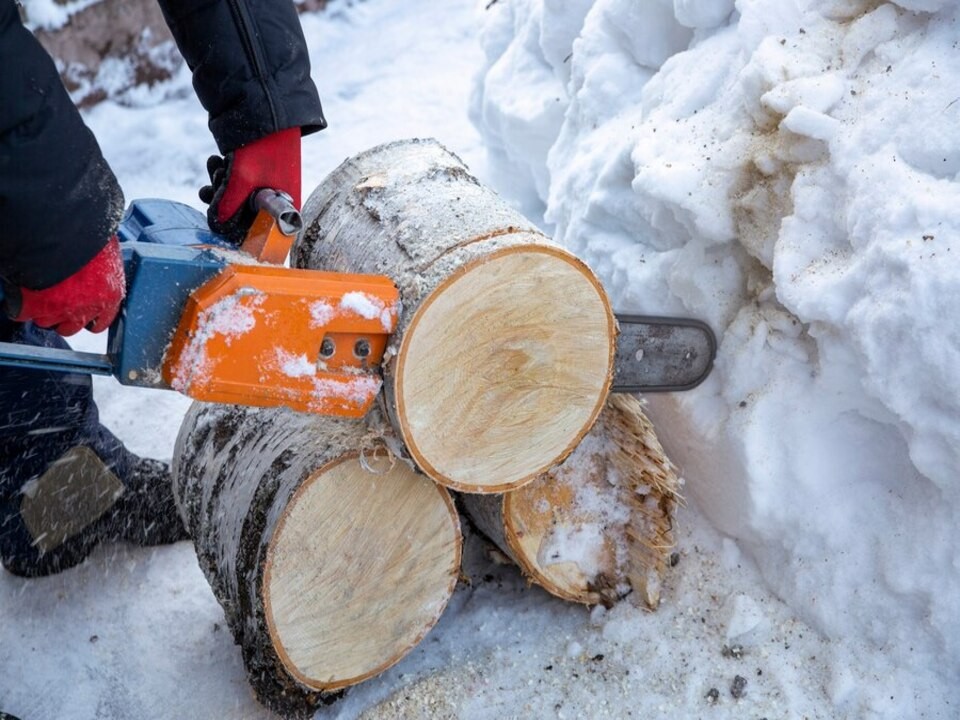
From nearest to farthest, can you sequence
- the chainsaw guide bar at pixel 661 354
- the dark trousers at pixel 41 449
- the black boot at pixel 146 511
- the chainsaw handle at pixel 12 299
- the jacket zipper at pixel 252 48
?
1. the chainsaw handle at pixel 12 299
2. the jacket zipper at pixel 252 48
3. the chainsaw guide bar at pixel 661 354
4. the dark trousers at pixel 41 449
5. the black boot at pixel 146 511

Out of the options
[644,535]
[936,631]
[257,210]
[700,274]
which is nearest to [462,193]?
[257,210]

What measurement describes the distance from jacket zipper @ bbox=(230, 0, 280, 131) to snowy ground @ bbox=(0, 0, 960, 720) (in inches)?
36.8

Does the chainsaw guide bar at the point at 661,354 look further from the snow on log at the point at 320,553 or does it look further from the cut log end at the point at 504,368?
the snow on log at the point at 320,553

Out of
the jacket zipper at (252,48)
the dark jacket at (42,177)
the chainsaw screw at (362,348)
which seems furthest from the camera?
the jacket zipper at (252,48)

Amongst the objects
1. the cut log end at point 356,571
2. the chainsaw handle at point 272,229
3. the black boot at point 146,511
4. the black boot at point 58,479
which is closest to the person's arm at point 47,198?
the chainsaw handle at point 272,229

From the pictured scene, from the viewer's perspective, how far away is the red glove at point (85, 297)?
65.6 inches

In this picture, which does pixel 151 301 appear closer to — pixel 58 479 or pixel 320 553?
pixel 320 553

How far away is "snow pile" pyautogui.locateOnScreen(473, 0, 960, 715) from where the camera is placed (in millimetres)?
1906

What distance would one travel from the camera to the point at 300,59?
225 centimetres

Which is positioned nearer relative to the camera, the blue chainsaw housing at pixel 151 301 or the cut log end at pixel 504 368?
the blue chainsaw housing at pixel 151 301

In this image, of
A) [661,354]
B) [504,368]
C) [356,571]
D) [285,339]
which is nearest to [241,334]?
[285,339]

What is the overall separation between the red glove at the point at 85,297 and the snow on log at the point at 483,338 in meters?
0.53

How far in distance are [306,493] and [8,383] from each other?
1106mm

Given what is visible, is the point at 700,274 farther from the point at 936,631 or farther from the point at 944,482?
the point at 936,631
